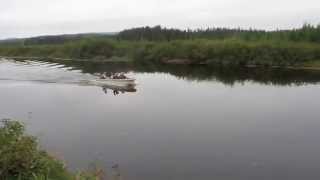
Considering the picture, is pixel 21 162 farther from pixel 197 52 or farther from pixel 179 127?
pixel 197 52

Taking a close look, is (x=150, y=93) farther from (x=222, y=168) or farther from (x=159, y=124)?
(x=222, y=168)

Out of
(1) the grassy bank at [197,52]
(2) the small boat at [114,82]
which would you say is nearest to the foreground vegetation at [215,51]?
(1) the grassy bank at [197,52]

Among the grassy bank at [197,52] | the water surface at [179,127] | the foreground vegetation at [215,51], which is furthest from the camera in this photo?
the foreground vegetation at [215,51]

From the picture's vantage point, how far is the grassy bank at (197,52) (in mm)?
67688

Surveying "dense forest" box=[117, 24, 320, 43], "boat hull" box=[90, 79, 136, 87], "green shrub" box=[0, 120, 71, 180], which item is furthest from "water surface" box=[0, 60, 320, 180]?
"dense forest" box=[117, 24, 320, 43]

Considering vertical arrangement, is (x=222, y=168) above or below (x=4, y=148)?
below

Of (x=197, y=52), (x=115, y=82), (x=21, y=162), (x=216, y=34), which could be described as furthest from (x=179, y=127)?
(x=216, y=34)

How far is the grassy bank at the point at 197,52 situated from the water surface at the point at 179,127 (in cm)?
2786

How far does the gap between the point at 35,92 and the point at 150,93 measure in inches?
333

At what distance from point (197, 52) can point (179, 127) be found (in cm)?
5603

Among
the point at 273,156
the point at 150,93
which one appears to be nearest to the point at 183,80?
the point at 150,93

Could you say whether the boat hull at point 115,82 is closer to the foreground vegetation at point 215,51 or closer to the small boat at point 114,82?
the small boat at point 114,82

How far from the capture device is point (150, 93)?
35.8 m

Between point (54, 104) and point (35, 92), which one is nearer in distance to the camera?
point (54, 104)
